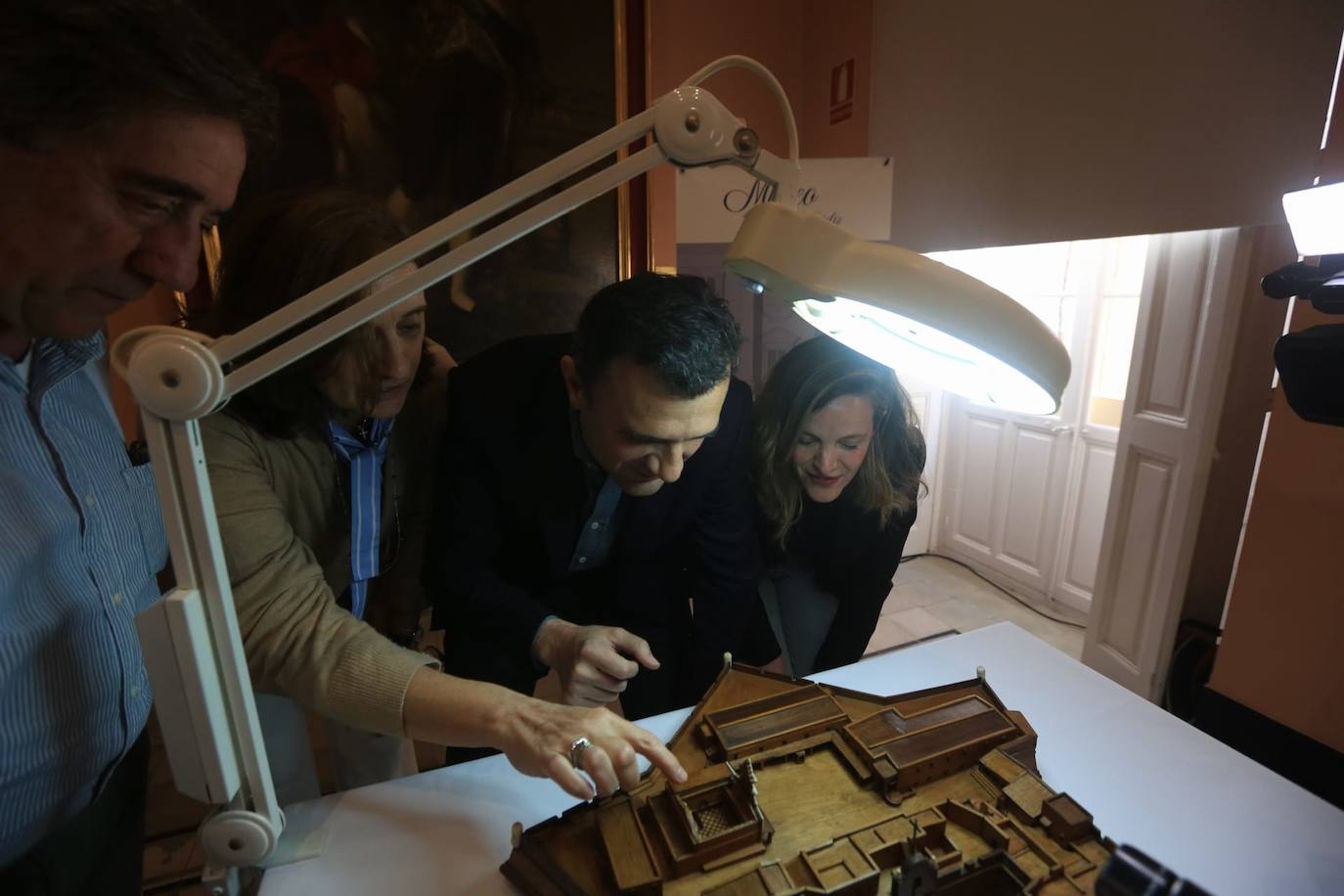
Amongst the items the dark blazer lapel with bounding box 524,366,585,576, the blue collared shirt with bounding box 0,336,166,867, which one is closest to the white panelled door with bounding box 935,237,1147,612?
the dark blazer lapel with bounding box 524,366,585,576

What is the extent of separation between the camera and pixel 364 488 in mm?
1087

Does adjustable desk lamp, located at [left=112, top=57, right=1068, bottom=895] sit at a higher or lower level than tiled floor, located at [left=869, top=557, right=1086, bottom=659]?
higher

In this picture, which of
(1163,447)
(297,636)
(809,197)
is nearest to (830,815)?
(297,636)

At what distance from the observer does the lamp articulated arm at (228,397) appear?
0.50 meters

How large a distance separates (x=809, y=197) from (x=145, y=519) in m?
1.91

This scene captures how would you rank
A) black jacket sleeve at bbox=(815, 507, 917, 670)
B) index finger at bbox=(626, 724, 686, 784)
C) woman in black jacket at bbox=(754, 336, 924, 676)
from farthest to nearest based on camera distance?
black jacket sleeve at bbox=(815, 507, 917, 670) → woman in black jacket at bbox=(754, 336, 924, 676) → index finger at bbox=(626, 724, 686, 784)

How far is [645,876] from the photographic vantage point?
0.73 metres

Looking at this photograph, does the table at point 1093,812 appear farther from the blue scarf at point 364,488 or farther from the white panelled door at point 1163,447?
the white panelled door at point 1163,447

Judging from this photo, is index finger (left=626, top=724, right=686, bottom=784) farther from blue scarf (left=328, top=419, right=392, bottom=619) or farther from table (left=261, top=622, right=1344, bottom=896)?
blue scarf (left=328, top=419, right=392, bottom=619)

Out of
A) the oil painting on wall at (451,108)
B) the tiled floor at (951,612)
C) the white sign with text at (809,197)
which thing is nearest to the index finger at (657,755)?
the white sign with text at (809,197)

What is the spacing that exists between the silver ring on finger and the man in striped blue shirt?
1.87ft

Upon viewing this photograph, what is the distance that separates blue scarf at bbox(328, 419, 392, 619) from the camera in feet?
3.46

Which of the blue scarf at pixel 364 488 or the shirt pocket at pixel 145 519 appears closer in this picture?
the shirt pocket at pixel 145 519

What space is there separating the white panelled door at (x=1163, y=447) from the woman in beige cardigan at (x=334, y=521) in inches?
79.7
